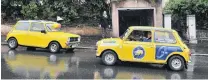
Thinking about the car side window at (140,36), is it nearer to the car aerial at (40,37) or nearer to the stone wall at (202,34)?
the car aerial at (40,37)

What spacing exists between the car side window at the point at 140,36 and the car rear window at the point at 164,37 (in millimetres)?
286

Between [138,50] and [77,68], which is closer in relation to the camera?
[77,68]

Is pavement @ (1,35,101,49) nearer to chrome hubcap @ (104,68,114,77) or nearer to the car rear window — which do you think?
the car rear window

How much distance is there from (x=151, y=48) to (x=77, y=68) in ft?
9.85

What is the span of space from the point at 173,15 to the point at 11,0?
36.9 ft

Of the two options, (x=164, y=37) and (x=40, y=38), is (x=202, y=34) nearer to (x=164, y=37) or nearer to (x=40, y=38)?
(x=164, y=37)

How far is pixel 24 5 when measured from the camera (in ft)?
91.2

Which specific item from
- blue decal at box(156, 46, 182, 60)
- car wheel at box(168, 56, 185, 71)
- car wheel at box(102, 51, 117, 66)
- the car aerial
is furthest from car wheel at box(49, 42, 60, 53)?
car wheel at box(168, 56, 185, 71)

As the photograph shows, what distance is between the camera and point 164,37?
630 inches

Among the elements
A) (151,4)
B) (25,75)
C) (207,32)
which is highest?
(151,4)

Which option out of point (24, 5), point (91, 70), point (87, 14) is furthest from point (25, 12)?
point (91, 70)

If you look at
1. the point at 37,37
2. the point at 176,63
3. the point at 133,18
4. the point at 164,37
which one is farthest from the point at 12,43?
the point at 133,18

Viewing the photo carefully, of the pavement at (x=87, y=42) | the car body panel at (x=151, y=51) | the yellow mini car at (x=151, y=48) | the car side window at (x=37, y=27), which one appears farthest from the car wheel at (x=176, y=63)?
the pavement at (x=87, y=42)

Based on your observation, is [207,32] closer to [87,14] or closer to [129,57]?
[87,14]
